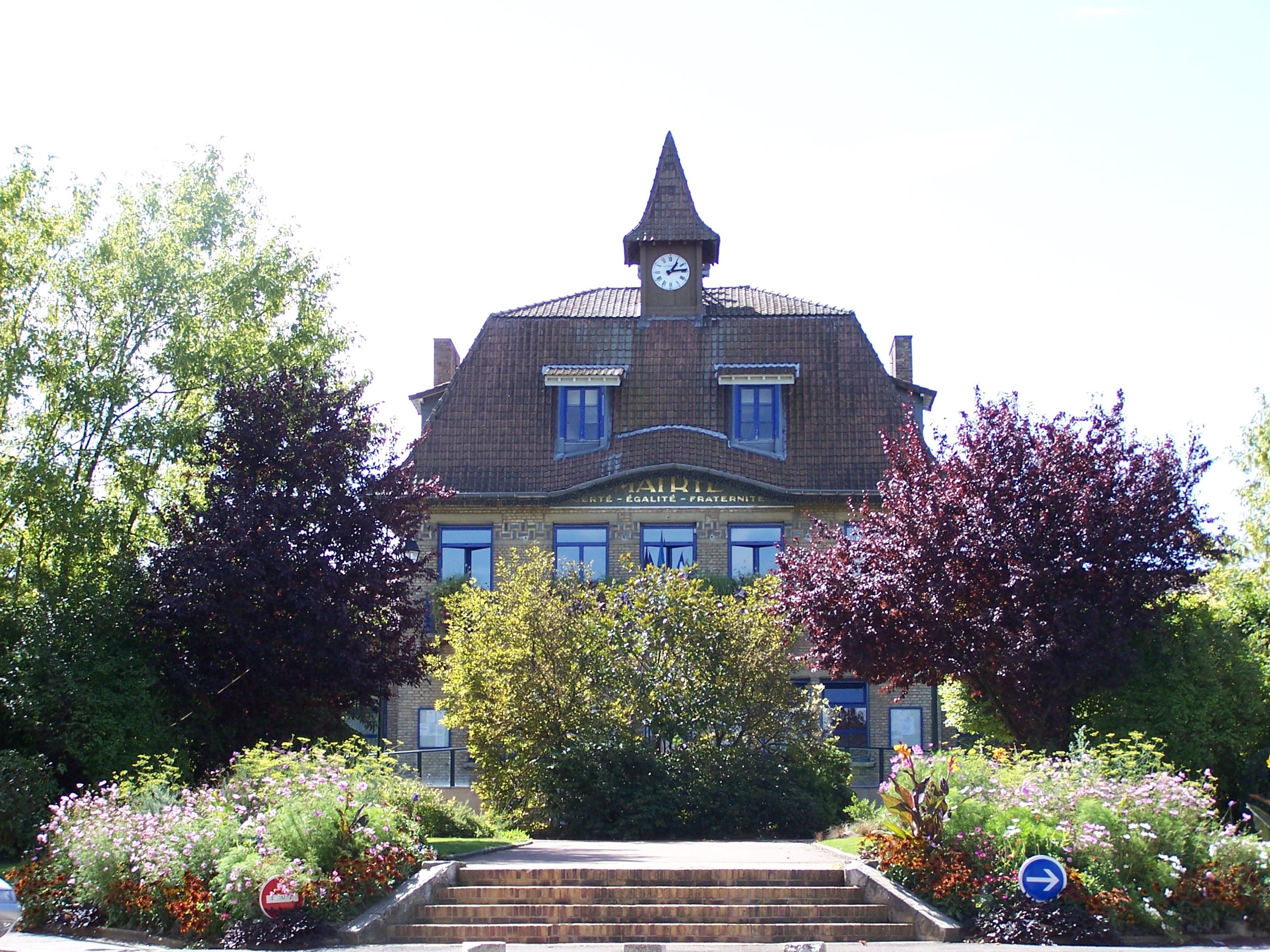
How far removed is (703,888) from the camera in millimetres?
16281

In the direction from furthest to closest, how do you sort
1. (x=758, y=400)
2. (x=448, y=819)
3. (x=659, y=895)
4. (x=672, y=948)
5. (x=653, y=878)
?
(x=758, y=400)
(x=448, y=819)
(x=653, y=878)
(x=659, y=895)
(x=672, y=948)

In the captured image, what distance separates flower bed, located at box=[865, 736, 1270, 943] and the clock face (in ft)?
76.2

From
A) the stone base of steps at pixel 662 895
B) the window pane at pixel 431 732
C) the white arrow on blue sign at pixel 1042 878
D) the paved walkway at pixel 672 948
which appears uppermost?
the window pane at pixel 431 732

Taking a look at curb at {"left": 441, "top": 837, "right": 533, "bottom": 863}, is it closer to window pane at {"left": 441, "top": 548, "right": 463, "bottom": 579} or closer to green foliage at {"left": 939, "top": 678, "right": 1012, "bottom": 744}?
green foliage at {"left": 939, "top": 678, "right": 1012, "bottom": 744}

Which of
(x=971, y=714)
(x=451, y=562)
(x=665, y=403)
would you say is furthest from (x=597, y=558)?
(x=971, y=714)

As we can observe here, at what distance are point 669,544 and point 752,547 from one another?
2.03 meters

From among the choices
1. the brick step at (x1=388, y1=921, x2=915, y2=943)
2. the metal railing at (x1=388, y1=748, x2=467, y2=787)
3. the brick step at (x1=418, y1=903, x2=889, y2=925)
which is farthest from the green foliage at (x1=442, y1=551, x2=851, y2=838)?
the brick step at (x1=388, y1=921, x2=915, y2=943)

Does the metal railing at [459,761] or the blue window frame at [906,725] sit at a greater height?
the blue window frame at [906,725]

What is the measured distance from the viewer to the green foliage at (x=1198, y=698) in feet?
75.2

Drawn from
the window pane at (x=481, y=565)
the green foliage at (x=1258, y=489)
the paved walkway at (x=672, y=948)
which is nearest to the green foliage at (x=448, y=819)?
the paved walkway at (x=672, y=948)

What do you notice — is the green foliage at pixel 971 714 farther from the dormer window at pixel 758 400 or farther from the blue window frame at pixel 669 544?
the dormer window at pixel 758 400

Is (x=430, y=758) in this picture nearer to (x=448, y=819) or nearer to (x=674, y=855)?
(x=448, y=819)

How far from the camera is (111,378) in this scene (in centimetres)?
2741

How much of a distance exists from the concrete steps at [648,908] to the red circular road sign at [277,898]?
1205 millimetres
